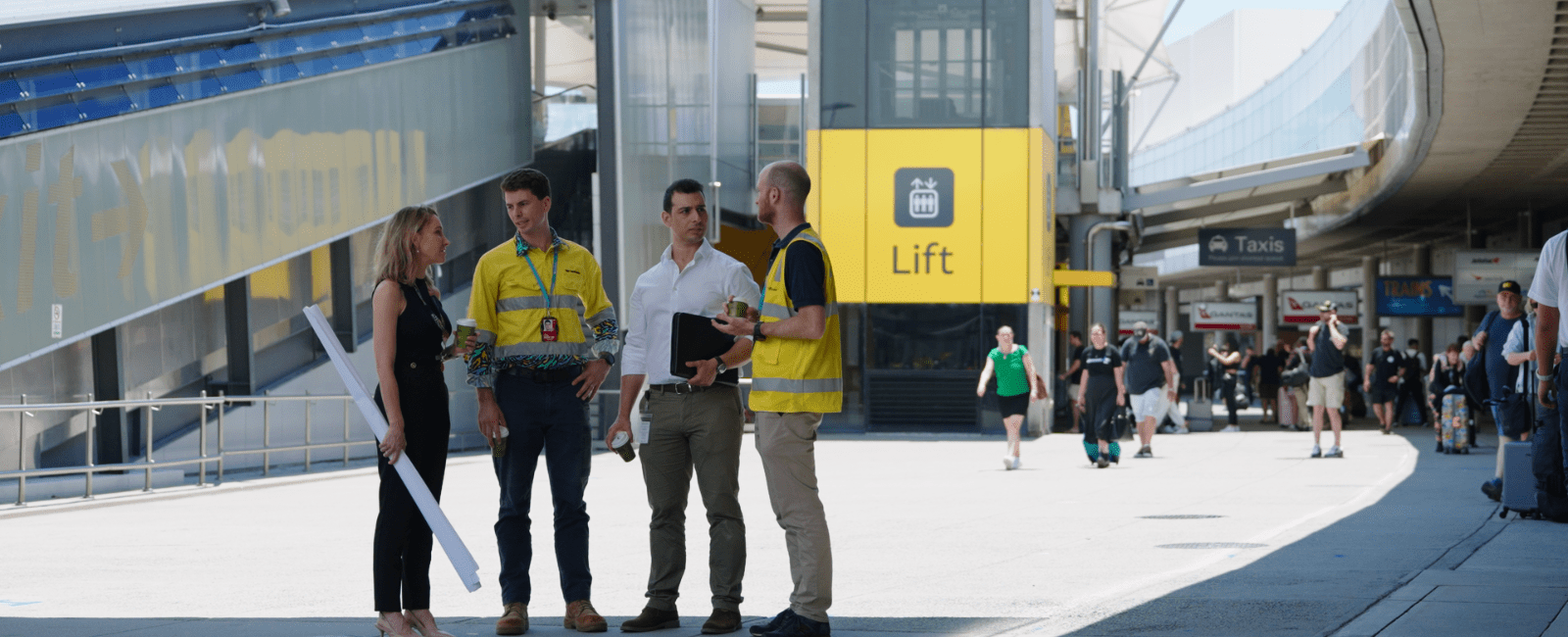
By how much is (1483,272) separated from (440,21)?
825 inches

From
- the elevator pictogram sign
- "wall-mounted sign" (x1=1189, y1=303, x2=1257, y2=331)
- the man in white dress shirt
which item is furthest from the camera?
"wall-mounted sign" (x1=1189, y1=303, x2=1257, y2=331)

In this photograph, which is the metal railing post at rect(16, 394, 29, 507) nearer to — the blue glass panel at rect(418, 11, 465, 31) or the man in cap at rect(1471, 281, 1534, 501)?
the blue glass panel at rect(418, 11, 465, 31)

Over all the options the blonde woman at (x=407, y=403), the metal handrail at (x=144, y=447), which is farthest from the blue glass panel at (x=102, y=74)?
the blonde woman at (x=407, y=403)

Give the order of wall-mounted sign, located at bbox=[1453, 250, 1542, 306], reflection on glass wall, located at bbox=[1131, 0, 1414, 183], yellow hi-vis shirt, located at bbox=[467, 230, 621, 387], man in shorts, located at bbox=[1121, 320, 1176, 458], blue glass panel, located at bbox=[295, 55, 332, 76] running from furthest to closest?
wall-mounted sign, located at bbox=[1453, 250, 1542, 306]
reflection on glass wall, located at bbox=[1131, 0, 1414, 183]
man in shorts, located at bbox=[1121, 320, 1176, 458]
blue glass panel, located at bbox=[295, 55, 332, 76]
yellow hi-vis shirt, located at bbox=[467, 230, 621, 387]

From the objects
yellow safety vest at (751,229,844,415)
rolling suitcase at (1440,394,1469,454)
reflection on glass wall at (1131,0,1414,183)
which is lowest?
rolling suitcase at (1440,394,1469,454)

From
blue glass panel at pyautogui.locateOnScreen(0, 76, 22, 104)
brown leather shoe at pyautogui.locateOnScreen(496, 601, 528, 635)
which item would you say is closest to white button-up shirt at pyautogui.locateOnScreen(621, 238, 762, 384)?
brown leather shoe at pyautogui.locateOnScreen(496, 601, 528, 635)

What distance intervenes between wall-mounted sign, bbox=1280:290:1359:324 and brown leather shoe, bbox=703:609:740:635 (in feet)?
117

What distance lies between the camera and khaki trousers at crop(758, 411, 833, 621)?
19.6ft

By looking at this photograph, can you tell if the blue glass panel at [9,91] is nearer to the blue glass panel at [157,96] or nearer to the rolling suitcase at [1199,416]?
the blue glass panel at [157,96]

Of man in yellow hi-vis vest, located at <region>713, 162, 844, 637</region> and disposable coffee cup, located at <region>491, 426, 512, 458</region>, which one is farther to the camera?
disposable coffee cup, located at <region>491, 426, 512, 458</region>

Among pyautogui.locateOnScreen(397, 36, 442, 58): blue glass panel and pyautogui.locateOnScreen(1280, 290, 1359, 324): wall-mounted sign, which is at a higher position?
pyautogui.locateOnScreen(397, 36, 442, 58): blue glass panel

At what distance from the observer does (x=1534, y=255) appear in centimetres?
3161

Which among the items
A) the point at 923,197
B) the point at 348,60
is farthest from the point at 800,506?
the point at 923,197

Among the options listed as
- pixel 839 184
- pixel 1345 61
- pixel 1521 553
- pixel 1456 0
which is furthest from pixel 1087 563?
pixel 1345 61
